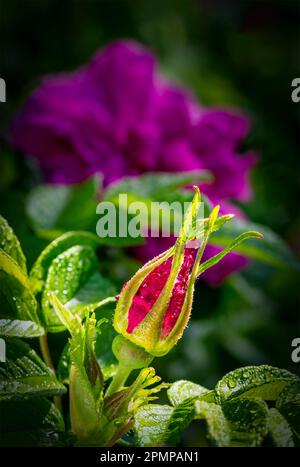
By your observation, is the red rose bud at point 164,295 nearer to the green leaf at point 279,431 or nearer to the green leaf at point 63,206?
the green leaf at point 279,431

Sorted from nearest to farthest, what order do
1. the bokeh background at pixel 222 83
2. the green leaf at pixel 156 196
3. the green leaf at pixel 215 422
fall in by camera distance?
the green leaf at pixel 215 422
the green leaf at pixel 156 196
the bokeh background at pixel 222 83

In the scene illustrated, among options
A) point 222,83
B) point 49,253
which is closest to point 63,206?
point 49,253

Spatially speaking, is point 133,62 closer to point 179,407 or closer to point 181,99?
point 181,99

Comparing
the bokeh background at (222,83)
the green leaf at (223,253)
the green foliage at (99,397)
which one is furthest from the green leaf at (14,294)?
the bokeh background at (222,83)

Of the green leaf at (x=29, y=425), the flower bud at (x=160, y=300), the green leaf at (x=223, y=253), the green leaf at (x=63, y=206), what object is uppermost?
the green leaf at (x=63, y=206)

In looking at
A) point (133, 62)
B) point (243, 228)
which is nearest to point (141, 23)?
point (133, 62)

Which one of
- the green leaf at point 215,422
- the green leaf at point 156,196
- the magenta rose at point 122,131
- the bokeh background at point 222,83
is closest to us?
the green leaf at point 215,422
